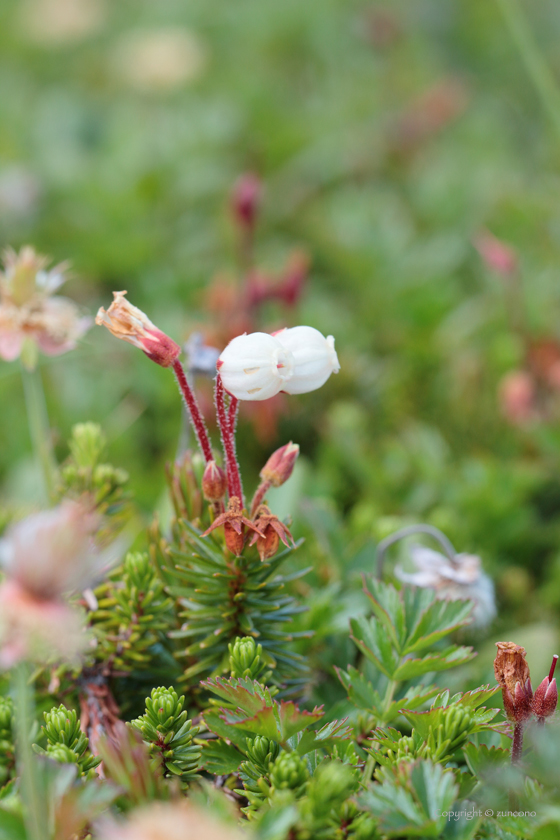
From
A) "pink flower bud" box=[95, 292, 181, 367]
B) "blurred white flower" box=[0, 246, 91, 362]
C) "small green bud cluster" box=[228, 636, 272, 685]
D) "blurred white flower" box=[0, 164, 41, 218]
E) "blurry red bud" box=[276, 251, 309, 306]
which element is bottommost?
"small green bud cluster" box=[228, 636, 272, 685]

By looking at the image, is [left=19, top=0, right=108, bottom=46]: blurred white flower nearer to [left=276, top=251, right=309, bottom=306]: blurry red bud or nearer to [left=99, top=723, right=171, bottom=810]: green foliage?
[left=276, top=251, right=309, bottom=306]: blurry red bud

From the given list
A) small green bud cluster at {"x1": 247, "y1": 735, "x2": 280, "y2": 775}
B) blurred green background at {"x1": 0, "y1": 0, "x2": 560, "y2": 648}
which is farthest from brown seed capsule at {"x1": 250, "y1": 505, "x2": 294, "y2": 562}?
blurred green background at {"x1": 0, "y1": 0, "x2": 560, "y2": 648}

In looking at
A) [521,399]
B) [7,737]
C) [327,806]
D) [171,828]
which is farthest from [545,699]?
[521,399]

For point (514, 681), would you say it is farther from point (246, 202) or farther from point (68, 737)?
point (246, 202)

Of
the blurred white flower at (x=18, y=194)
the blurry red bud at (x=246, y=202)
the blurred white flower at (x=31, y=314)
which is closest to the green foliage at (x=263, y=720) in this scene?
the blurred white flower at (x=31, y=314)

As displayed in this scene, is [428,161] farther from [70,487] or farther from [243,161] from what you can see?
[70,487]

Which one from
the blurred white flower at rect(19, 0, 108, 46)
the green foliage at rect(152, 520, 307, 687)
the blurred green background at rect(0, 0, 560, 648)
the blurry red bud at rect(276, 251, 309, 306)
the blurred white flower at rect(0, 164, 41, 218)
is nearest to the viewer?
the green foliage at rect(152, 520, 307, 687)

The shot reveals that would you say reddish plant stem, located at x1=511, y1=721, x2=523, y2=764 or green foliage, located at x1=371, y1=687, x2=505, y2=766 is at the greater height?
green foliage, located at x1=371, y1=687, x2=505, y2=766
